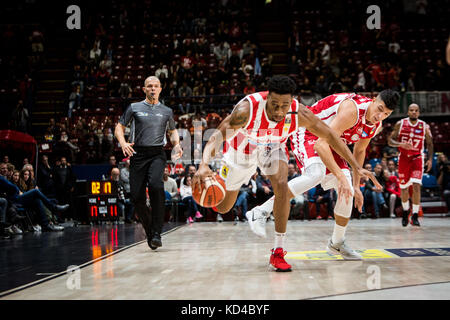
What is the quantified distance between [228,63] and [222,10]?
12.4 ft

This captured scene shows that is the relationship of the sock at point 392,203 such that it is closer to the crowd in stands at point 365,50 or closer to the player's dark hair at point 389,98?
the crowd in stands at point 365,50

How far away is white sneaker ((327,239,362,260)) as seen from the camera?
3.86 m

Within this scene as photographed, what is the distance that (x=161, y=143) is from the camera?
5047 mm

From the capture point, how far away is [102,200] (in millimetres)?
10117

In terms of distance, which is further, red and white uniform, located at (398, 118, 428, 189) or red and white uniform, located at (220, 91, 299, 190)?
red and white uniform, located at (398, 118, 428, 189)

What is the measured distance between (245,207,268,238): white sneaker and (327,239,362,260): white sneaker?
621mm

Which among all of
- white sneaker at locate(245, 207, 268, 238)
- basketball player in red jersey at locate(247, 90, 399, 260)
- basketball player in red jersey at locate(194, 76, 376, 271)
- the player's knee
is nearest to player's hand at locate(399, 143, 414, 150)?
basketball player in red jersey at locate(247, 90, 399, 260)

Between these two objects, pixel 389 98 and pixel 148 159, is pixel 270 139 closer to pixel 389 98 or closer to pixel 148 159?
pixel 389 98

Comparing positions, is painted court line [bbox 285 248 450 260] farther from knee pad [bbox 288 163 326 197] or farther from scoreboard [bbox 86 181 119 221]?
scoreboard [bbox 86 181 119 221]

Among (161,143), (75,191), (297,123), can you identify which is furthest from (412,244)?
(75,191)

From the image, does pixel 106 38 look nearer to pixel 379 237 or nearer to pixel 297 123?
pixel 379 237

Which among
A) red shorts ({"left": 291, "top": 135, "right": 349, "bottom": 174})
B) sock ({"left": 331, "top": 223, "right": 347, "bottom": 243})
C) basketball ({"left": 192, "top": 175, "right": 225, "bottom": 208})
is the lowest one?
sock ({"left": 331, "top": 223, "right": 347, "bottom": 243})

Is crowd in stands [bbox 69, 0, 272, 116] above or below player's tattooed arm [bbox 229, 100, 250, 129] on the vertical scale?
above

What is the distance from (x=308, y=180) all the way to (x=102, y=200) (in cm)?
675
